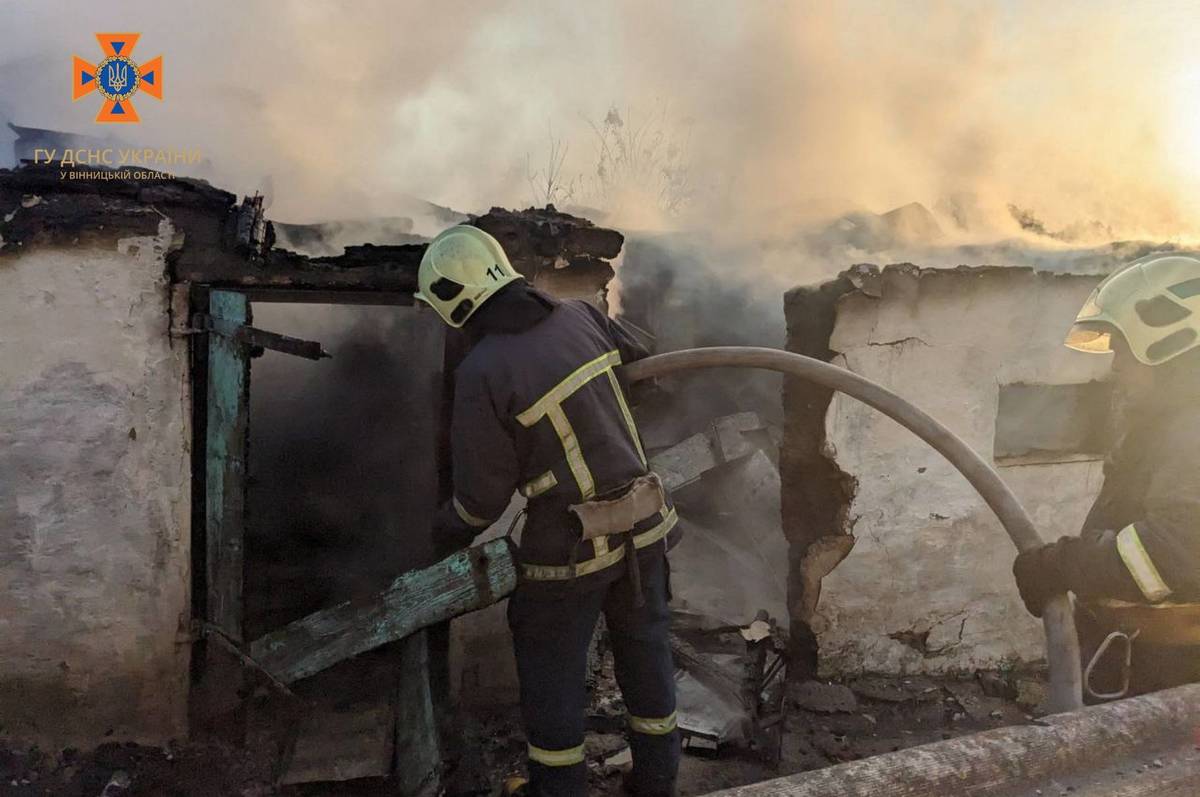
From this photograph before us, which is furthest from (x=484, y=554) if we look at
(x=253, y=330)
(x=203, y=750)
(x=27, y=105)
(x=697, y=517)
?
(x=27, y=105)

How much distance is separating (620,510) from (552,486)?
284 millimetres

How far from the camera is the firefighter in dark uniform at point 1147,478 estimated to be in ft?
8.14

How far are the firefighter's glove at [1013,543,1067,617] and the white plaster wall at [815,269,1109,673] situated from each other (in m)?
1.75

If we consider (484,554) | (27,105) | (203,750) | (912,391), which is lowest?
(203,750)

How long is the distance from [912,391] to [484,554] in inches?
114

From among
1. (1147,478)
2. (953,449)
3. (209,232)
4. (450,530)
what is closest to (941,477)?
(953,449)

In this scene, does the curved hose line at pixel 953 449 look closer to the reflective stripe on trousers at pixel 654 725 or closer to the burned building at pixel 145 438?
the burned building at pixel 145 438

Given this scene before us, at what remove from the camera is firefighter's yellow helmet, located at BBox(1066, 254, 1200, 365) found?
9.11ft

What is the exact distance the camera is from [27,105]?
11617 mm

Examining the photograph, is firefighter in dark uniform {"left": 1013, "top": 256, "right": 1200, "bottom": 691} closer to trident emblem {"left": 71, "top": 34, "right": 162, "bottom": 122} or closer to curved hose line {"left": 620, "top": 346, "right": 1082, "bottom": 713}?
curved hose line {"left": 620, "top": 346, "right": 1082, "bottom": 713}

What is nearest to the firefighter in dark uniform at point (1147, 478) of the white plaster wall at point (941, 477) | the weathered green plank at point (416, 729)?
the white plaster wall at point (941, 477)

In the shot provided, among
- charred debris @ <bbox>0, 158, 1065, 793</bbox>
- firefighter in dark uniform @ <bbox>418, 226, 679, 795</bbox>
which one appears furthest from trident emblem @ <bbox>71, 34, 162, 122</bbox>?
firefighter in dark uniform @ <bbox>418, 226, 679, 795</bbox>

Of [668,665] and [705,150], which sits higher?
[705,150]

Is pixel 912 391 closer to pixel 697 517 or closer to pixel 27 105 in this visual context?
pixel 697 517
